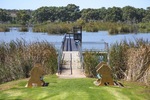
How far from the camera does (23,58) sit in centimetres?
2003

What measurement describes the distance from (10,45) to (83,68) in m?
4.94

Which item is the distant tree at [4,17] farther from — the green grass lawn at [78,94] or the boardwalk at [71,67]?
the green grass lawn at [78,94]

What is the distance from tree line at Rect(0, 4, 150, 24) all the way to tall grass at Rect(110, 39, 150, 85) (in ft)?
312

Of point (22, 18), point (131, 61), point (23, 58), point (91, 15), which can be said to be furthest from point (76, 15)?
point (131, 61)

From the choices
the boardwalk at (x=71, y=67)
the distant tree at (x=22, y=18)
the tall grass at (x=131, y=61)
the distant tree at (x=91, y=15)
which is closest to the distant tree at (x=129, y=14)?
the distant tree at (x=91, y=15)

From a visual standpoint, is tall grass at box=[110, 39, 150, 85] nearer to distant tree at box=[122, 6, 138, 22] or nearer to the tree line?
the tree line

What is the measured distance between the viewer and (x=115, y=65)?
66.6 ft

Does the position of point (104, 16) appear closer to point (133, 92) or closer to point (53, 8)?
point (53, 8)

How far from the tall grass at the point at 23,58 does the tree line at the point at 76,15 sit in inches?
3742

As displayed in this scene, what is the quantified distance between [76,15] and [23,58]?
11295 centimetres

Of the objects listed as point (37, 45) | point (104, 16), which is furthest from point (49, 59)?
point (104, 16)

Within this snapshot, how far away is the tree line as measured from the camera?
118875 millimetres

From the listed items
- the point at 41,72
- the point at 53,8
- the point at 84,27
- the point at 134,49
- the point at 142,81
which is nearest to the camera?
the point at 41,72

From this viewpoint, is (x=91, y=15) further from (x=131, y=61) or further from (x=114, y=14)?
(x=131, y=61)
